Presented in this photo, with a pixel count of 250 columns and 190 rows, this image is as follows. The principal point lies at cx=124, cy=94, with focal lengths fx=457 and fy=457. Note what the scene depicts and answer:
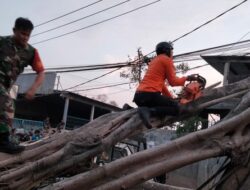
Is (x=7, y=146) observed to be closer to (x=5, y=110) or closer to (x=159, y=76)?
(x=5, y=110)

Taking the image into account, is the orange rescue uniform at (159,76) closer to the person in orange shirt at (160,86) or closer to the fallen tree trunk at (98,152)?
the person in orange shirt at (160,86)

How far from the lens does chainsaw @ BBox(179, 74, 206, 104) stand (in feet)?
13.2

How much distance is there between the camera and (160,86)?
14.4 ft

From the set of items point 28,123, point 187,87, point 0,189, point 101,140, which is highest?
point 187,87

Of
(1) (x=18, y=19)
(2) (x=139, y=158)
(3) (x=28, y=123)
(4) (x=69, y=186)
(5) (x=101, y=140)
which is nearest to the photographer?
(4) (x=69, y=186)

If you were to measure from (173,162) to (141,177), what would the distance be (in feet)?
0.90

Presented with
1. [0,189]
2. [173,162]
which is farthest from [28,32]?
[173,162]

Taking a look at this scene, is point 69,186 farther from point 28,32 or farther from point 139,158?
point 28,32

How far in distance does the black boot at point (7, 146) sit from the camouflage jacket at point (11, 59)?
1.41ft

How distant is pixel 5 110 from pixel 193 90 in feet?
5.28

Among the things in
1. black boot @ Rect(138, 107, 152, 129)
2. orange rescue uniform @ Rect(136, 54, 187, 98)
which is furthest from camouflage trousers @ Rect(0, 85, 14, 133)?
orange rescue uniform @ Rect(136, 54, 187, 98)

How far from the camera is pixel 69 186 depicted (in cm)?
309

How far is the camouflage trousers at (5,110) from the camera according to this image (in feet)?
11.9

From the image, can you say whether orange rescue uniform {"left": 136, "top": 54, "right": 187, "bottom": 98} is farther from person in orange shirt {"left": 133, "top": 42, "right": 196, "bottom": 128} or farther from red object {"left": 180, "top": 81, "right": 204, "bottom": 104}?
red object {"left": 180, "top": 81, "right": 204, "bottom": 104}
